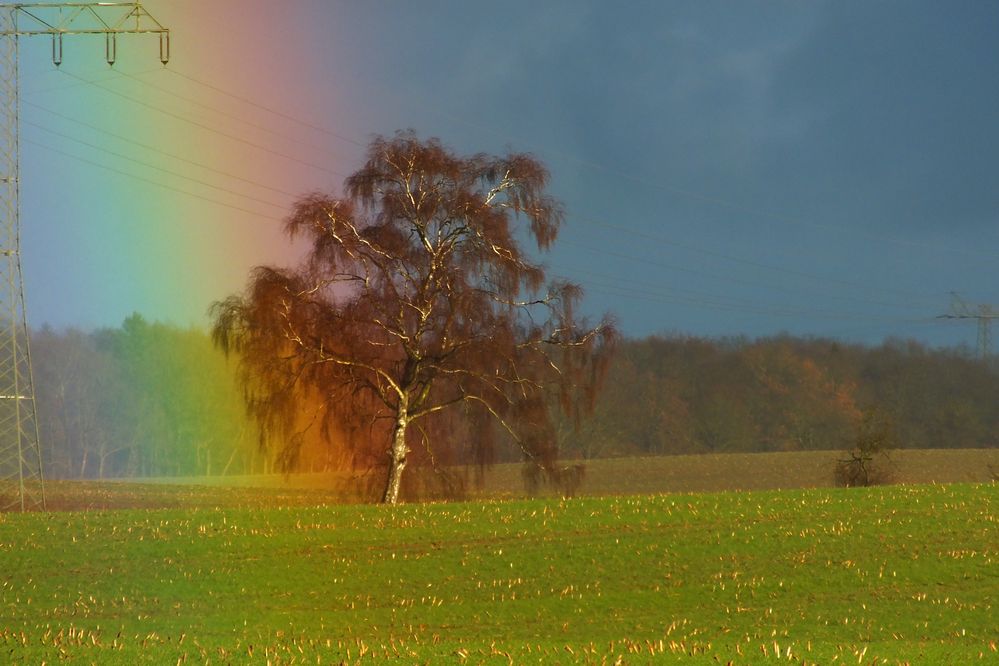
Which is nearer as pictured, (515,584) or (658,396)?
(515,584)

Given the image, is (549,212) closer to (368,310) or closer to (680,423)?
(368,310)

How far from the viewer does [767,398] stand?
4038 inches

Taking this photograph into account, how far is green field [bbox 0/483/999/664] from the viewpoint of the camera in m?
15.1

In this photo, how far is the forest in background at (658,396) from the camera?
98625 mm

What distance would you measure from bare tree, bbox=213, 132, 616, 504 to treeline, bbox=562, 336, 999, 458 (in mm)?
53239

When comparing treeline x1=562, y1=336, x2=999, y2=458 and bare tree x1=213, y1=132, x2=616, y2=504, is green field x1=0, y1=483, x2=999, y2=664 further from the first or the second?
treeline x1=562, y1=336, x2=999, y2=458

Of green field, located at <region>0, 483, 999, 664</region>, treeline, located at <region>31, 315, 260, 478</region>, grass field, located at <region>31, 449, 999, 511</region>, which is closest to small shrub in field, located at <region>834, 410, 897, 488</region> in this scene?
grass field, located at <region>31, 449, 999, 511</region>

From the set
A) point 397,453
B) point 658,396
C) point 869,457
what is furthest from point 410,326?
point 658,396

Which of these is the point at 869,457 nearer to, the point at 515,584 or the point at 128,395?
the point at 515,584

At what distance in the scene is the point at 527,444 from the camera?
44.8m

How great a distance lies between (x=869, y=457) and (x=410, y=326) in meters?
19.5

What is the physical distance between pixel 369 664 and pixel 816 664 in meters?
5.03

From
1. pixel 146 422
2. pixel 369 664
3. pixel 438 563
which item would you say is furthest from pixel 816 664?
pixel 146 422

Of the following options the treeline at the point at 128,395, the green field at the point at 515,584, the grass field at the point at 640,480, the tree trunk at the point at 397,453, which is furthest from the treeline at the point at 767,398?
the green field at the point at 515,584
